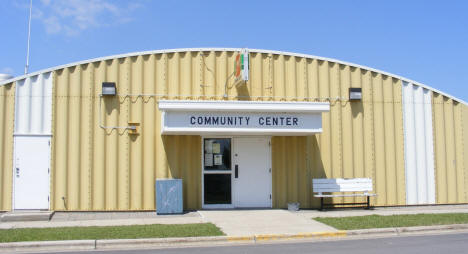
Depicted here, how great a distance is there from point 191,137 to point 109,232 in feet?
16.2

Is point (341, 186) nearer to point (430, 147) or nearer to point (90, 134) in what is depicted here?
point (430, 147)

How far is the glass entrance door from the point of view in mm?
14703

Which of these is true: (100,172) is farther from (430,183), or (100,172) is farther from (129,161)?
(430,183)

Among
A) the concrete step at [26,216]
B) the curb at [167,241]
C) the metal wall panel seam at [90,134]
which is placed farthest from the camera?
the metal wall panel seam at [90,134]

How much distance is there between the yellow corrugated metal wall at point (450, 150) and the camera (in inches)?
629

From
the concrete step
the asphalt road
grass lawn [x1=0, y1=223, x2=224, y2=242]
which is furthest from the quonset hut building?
the asphalt road

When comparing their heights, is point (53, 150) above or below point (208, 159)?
above

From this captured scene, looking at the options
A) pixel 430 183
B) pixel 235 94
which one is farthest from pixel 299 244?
pixel 430 183

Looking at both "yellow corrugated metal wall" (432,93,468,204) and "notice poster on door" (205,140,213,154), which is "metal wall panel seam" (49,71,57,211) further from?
"yellow corrugated metal wall" (432,93,468,204)

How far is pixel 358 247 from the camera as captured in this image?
941 cm

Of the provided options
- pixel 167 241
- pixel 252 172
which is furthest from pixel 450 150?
pixel 167 241

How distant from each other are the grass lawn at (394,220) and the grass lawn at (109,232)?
124 inches

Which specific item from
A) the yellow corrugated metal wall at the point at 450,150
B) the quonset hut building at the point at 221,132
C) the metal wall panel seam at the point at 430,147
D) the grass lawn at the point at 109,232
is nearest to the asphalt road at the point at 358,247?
the grass lawn at the point at 109,232

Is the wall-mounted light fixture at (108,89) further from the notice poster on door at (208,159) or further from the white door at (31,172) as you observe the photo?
the notice poster on door at (208,159)
